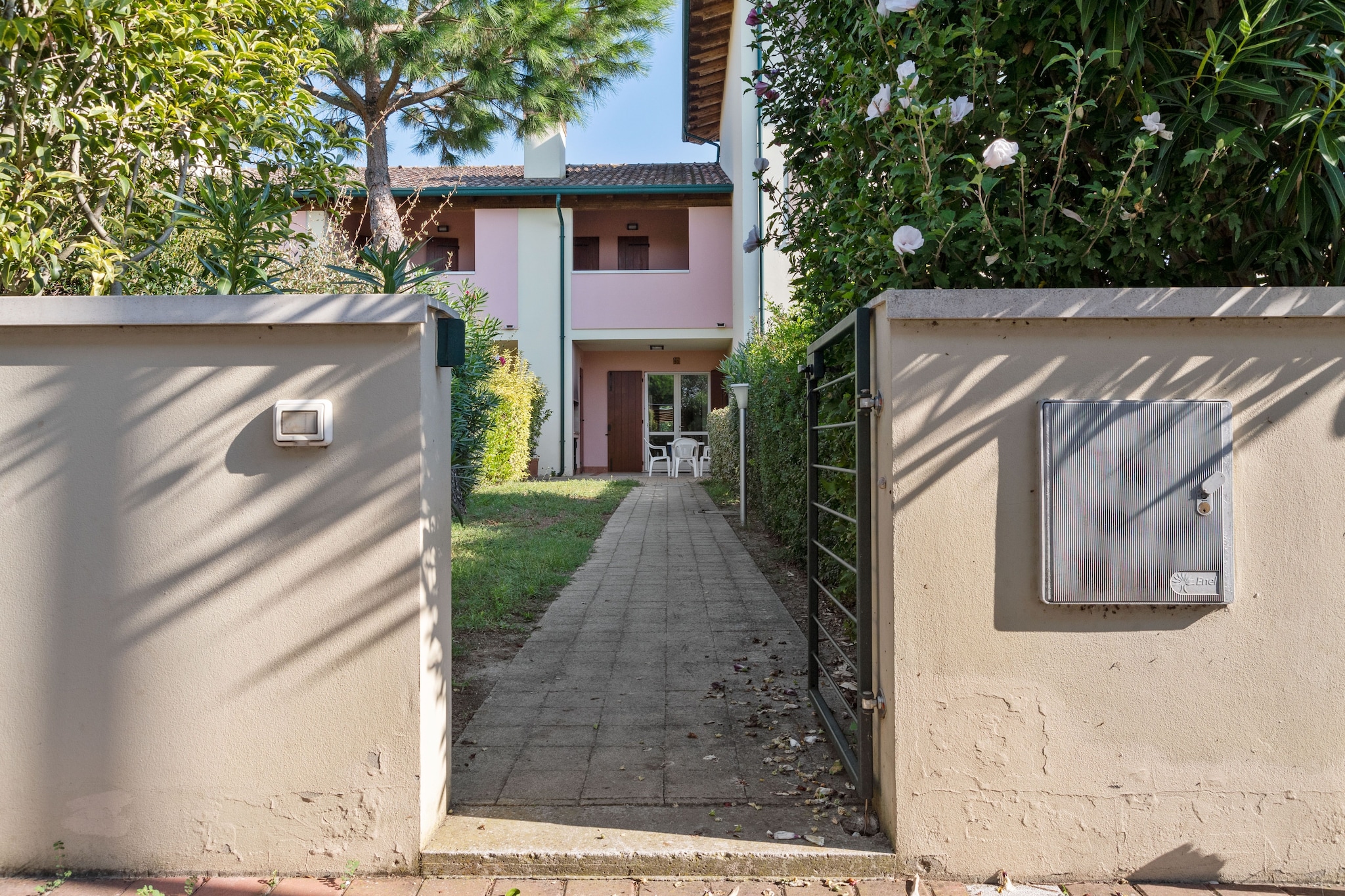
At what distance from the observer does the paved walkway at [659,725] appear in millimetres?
2654

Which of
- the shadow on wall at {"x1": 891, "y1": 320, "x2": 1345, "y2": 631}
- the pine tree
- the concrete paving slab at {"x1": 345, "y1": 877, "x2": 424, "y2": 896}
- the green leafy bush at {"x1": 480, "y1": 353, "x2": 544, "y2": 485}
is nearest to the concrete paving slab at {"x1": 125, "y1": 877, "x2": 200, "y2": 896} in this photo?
the concrete paving slab at {"x1": 345, "y1": 877, "x2": 424, "y2": 896}

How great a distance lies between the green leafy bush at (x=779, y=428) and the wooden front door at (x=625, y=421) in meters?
8.72

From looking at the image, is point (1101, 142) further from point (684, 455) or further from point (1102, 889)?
point (684, 455)

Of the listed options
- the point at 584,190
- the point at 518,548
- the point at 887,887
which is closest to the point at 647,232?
the point at 584,190

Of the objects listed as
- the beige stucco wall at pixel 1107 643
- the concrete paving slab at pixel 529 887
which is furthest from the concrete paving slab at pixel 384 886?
the beige stucco wall at pixel 1107 643

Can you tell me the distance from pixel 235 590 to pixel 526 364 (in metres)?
13.0

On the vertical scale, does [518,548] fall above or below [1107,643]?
below

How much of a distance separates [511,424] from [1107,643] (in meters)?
11.8

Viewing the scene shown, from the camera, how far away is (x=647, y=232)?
18375 mm

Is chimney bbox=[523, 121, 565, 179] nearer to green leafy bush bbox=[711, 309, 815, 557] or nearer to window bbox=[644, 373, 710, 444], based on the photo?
window bbox=[644, 373, 710, 444]

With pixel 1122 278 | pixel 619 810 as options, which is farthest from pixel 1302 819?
pixel 619 810

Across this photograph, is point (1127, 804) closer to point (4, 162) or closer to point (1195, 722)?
point (1195, 722)

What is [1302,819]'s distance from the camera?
2.32m

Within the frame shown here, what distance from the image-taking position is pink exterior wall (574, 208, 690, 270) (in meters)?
18.3
